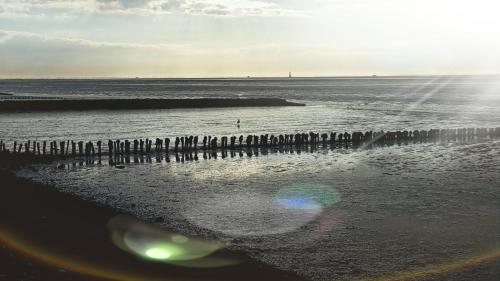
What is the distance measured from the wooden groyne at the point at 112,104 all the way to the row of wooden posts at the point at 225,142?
52016 mm

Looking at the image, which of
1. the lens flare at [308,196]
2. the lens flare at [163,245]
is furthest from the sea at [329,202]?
the lens flare at [163,245]

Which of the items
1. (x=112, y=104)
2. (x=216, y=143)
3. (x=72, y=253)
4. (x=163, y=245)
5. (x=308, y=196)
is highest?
(x=112, y=104)

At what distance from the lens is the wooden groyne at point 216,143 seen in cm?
3822

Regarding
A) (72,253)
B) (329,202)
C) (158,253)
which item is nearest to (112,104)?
(329,202)

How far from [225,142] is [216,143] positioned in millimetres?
2449

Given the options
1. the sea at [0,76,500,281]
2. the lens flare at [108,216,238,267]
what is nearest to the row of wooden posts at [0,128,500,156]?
the sea at [0,76,500,281]

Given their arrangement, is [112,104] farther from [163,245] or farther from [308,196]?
[163,245]

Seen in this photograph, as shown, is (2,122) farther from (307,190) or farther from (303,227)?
(303,227)

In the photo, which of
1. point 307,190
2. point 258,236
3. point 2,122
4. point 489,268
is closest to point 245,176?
point 307,190

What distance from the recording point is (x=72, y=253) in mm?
15094

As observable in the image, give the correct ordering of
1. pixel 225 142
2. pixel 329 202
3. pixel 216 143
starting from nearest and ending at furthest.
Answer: pixel 329 202, pixel 216 143, pixel 225 142

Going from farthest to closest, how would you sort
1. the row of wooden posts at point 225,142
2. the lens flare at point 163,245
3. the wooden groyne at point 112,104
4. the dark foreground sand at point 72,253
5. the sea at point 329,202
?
the wooden groyne at point 112,104 → the row of wooden posts at point 225,142 → the sea at point 329,202 → the lens flare at point 163,245 → the dark foreground sand at point 72,253

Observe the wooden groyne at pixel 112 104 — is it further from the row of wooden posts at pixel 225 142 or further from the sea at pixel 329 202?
the sea at pixel 329 202

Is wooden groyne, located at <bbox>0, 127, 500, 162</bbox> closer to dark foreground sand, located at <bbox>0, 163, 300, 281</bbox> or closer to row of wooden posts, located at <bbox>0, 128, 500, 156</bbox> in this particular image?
row of wooden posts, located at <bbox>0, 128, 500, 156</bbox>
